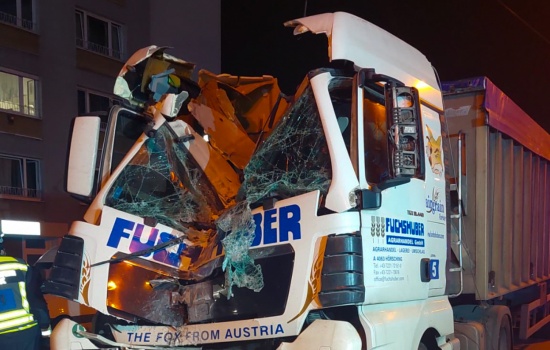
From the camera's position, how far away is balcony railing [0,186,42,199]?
58.4 feet

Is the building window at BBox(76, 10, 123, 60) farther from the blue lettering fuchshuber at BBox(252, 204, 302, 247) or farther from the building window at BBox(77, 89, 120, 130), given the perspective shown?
the blue lettering fuchshuber at BBox(252, 204, 302, 247)

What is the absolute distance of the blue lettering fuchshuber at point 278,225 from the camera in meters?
3.60

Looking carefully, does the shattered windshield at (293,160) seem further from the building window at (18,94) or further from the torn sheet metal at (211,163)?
the building window at (18,94)

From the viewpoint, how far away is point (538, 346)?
29.3 feet

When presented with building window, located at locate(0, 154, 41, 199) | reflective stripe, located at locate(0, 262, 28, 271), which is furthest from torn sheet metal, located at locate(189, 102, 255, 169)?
building window, located at locate(0, 154, 41, 199)

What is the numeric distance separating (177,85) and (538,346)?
6.77 m

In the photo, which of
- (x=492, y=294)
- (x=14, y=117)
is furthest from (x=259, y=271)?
(x=14, y=117)

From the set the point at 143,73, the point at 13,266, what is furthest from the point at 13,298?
the point at 143,73

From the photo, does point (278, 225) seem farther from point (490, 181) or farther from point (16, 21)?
point (16, 21)

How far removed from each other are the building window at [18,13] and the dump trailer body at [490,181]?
52.5ft

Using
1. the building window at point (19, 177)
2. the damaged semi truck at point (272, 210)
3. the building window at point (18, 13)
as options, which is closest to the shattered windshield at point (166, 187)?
the damaged semi truck at point (272, 210)

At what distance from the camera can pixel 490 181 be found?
6105 millimetres

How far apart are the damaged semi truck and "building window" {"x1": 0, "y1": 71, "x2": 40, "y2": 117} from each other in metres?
15.1

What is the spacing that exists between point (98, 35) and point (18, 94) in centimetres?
418
